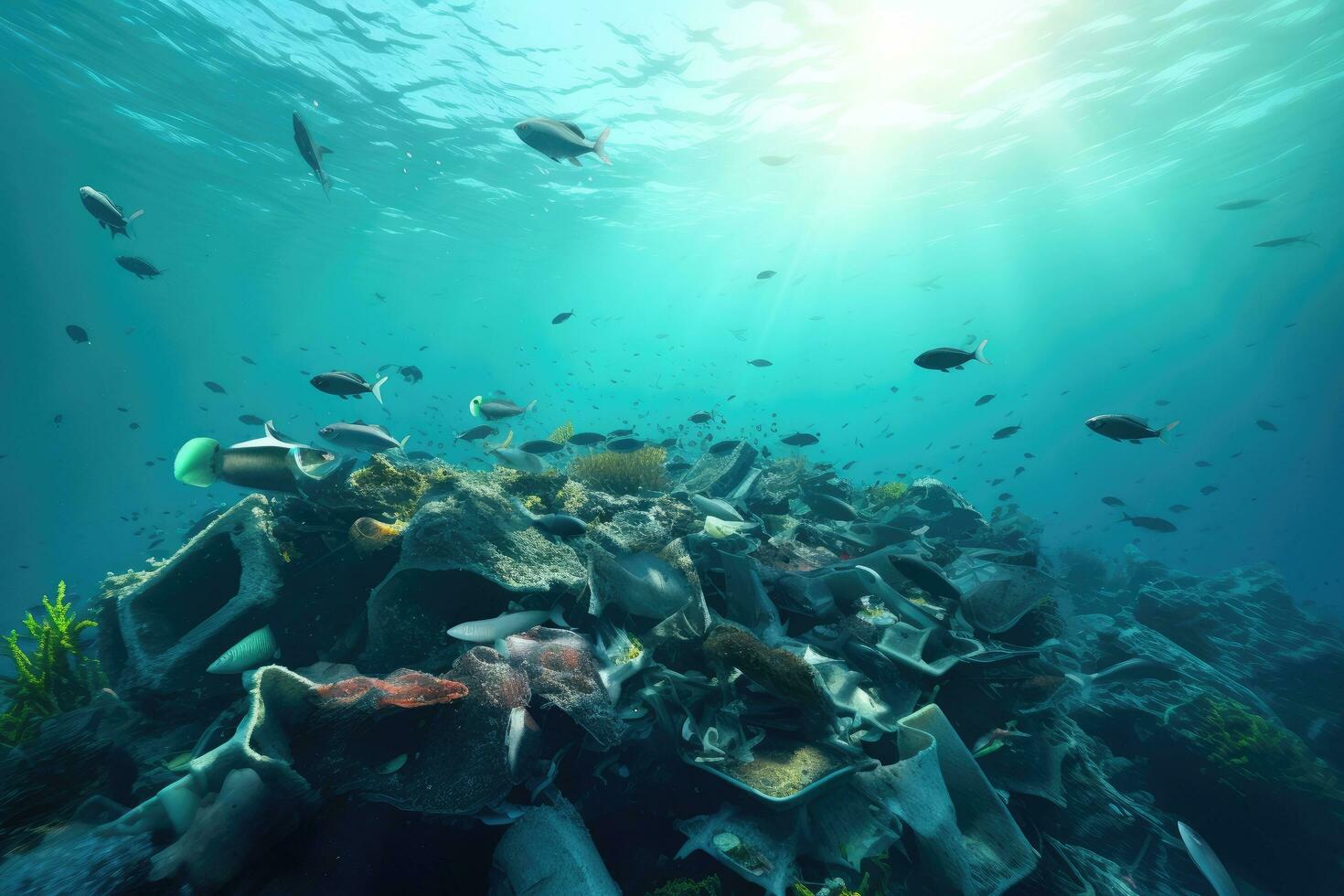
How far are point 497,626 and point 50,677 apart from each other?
4.08 metres

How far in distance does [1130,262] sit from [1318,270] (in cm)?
1865

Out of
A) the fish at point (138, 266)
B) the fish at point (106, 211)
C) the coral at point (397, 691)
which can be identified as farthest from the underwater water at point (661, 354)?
the fish at point (138, 266)

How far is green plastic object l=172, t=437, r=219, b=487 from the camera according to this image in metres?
3.28

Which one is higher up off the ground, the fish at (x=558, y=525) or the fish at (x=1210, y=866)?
the fish at (x=558, y=525)

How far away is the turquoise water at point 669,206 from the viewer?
17.2m

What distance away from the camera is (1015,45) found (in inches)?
706

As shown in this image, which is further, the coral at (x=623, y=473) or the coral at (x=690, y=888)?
the coral at (x=623, y=473)

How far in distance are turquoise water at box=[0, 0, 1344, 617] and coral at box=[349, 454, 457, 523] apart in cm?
1655

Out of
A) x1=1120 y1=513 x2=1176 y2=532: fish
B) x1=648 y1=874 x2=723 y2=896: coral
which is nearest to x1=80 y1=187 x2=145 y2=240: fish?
x1=648 y1=874 x2=723 y2=896: coral

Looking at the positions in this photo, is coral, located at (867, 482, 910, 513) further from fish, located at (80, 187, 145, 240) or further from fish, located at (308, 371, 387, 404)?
fish, located at (80, 187, 145, 240)

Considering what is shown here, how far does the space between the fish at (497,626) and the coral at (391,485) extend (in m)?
1.91

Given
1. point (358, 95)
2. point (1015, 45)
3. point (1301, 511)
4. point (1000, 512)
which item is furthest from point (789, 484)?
point (1301, 511)

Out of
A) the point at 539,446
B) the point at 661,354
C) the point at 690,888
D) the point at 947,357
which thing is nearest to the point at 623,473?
the point at 539,446

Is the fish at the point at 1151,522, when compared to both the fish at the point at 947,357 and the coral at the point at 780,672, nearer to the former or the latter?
the fish at the point at 947,357
